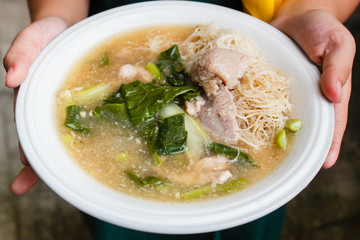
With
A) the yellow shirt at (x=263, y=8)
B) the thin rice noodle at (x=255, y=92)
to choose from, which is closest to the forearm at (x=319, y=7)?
the yellow shirt at (x=263, y=8)

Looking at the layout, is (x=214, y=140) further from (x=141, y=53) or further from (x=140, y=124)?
(x=141, y=53)

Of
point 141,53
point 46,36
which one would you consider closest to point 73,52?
point 46,36

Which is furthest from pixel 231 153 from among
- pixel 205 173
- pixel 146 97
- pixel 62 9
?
pixel 62 9

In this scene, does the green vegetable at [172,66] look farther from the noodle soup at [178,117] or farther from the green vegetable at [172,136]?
the green vegetable at [172,136]

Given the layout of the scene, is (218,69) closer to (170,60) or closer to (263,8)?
(170,60)

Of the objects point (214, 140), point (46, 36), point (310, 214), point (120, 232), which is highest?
point (46, 36)

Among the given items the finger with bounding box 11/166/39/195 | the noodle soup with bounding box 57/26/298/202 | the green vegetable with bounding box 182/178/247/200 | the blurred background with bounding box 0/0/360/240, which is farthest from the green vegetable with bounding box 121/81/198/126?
the blurred background with bounding box 0/0/360/240
